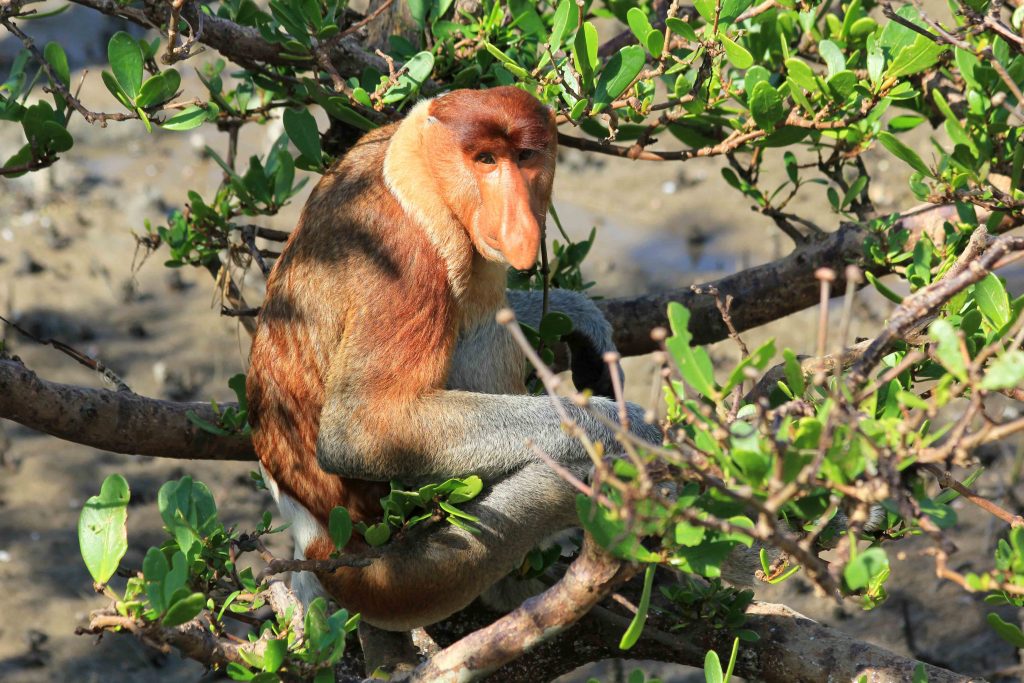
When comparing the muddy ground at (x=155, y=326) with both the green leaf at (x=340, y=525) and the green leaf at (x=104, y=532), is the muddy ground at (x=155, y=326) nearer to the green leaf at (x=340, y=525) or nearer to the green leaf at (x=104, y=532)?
the green leaf at (x=340, y=525)

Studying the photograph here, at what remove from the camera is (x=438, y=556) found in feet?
8.26

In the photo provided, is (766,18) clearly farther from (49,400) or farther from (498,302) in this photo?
(49,400)

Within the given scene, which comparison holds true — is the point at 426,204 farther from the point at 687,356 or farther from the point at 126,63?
the point at 687,356

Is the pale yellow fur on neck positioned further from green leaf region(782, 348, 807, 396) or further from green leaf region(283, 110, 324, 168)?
green leaf region(782, 348, 807, 396)

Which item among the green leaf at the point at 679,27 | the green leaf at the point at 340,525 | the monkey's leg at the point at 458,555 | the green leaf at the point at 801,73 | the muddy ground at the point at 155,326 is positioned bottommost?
the muddy ground at the point at 155,326

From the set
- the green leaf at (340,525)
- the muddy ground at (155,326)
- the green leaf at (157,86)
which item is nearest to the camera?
the green leaf at (340,525)

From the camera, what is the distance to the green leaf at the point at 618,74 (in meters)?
2.31

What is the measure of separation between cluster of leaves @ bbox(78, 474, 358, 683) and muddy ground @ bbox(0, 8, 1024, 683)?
1.48 meters

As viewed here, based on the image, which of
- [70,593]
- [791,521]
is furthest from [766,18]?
[70,593]

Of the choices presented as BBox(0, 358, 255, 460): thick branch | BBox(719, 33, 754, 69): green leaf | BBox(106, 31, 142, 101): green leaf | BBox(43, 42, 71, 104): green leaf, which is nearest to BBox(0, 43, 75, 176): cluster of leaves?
BBox(43, 42, 71, 104): green leaf

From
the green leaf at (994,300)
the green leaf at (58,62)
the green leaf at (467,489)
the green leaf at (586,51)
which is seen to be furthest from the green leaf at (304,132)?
the green leaf at (994,300)

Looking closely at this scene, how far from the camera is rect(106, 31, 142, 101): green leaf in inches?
89.0

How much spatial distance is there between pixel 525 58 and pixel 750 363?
60.9 inches

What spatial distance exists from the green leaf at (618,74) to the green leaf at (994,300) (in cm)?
82
